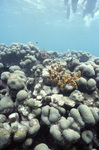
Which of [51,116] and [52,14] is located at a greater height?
[52,14]

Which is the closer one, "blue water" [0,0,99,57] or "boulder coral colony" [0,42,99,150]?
"boulder coral colony" [0,42,99,150]

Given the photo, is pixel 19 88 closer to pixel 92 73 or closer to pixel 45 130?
pixel 45 130

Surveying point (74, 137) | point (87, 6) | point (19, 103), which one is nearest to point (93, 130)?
point (74, 137)

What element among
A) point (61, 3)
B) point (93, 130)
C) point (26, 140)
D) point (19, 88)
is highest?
point (61, 3)

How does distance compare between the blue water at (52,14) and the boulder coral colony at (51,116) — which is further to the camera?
the blue water at (52,14)

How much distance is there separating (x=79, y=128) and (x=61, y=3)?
33.1 meters

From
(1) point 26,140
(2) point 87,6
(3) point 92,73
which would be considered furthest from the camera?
(2) point 87,6

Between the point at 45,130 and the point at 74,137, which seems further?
the point at 45,130

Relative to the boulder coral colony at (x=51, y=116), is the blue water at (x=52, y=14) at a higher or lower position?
higher

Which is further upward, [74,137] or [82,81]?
[82,81]

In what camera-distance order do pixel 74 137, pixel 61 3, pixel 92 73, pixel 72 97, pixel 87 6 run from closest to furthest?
pixel 74 137 < pixel 72 97 < pixel 92 73 < pixel 87 6 < pixel 61 3

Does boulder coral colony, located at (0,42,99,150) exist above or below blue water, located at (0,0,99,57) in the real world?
below

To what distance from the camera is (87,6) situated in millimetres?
24016

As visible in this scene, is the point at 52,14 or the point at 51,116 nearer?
the point at 51,116
